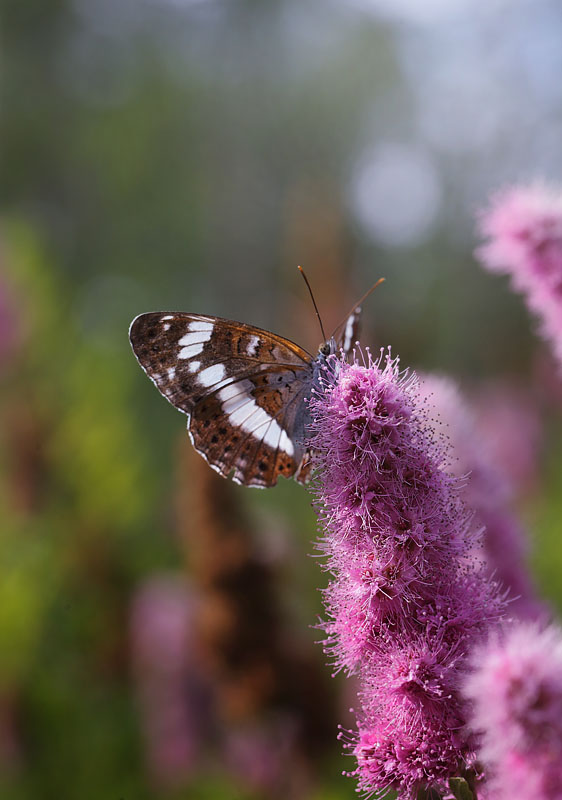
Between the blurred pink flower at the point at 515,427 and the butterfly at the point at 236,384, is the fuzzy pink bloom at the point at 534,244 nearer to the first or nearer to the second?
the butterfly at the point at 236,384

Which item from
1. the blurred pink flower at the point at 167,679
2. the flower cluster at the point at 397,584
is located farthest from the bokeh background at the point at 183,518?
the flower cluster at the point at 397,584

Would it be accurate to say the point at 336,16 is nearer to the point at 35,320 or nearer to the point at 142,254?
the point at 142,254

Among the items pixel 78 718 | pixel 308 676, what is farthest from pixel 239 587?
pixel 78 718

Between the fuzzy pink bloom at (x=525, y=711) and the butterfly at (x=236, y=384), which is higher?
the butterfly at (x=236, y=384)

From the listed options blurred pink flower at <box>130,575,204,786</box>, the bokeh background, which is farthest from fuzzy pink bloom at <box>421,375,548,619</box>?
blurred pink flower at <box>130,575,204,786</box>

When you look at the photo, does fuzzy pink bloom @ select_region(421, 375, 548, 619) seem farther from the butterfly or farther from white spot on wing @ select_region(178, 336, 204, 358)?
white spot on wing @ select_region(178, 336, 204, 358)

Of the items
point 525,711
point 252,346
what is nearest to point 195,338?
point 252,346
